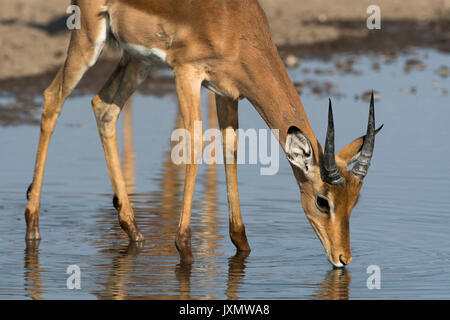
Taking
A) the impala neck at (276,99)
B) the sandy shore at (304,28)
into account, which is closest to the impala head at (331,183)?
the impala neck at (276,99)

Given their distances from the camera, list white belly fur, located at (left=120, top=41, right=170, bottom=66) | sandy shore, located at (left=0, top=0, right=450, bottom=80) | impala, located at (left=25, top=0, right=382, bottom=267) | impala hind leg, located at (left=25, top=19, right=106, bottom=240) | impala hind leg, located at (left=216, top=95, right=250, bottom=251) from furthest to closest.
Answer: sandy shore, located at (left=0, top=0, right=450, bottom=80) < impala hind leg, located at (left=25, top=19, right=106, bottom=240) < impala hind leg, located at (left=216, top=95, right=250, bottom=251) < white belly fur, located at (left=120, top=41, right=170, bottom=66) < impala, located at (left=25, top=0, right=382, bottom=267)

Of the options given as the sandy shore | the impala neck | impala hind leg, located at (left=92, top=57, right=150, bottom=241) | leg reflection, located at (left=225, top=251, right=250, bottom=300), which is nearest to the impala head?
the impala neck

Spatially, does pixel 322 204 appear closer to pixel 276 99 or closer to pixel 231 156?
pixel 276 99

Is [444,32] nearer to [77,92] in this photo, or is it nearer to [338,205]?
[77,92]

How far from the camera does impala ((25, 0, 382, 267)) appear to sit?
8.59 m

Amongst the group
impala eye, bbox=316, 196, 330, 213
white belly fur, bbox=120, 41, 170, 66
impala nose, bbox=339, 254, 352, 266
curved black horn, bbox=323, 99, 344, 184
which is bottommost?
impala nose, bbox=339, 254, 352, 266

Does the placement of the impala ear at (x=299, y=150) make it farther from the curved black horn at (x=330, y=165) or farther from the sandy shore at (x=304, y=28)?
the sandy shore at (x=304, y=28)

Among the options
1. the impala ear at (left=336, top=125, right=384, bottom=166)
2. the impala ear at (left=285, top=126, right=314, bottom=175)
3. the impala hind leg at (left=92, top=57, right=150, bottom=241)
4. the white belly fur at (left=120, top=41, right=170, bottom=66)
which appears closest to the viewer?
the impala ear at (left=285, top=126, right=314, bottom=175)

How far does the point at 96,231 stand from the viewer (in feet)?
34.3

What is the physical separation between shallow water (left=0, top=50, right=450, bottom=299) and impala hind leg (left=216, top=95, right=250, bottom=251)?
0.61ft

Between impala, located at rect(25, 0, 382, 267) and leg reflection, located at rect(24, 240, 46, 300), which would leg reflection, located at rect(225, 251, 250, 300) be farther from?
leg reflection, located at rect(24, 240, 46, 300)

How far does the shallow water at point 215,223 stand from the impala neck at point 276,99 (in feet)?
3.77

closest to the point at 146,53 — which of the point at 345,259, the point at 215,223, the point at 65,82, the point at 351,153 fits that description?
the point at 65,82

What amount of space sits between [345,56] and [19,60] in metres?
7.52
